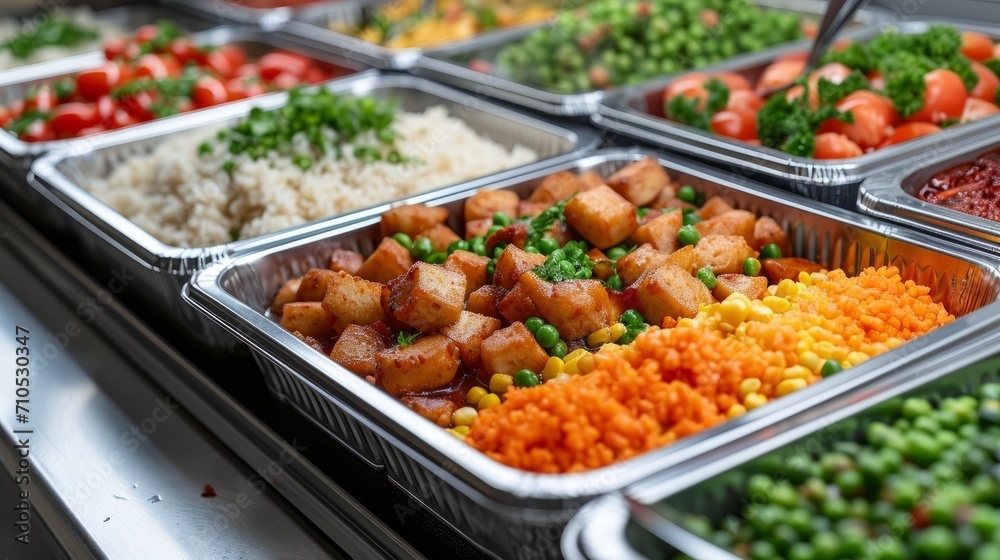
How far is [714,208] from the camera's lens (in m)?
2.32

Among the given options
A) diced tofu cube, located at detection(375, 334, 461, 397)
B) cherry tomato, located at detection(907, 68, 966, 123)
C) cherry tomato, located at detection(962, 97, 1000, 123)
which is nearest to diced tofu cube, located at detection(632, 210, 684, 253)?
diced tofu cube, located at detection(375, 334, 461, 397)

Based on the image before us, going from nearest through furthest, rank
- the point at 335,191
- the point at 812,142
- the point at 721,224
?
the point at 721,224 < the point at 812,142 < the point at 335,191

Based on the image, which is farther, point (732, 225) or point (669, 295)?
point (732, 225)

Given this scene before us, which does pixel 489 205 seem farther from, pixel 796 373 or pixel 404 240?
pixel 796 373

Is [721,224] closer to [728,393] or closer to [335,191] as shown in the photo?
[728,393]

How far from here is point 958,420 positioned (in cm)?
138

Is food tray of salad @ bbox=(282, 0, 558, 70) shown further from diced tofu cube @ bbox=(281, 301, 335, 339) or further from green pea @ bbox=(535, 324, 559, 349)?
green pea @ bbox=(535, 324, 559, 349)

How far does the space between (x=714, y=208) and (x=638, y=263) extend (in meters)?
0.44

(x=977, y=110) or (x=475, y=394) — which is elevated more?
(x=977, y=110)

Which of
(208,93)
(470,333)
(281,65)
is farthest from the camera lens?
(281,65)

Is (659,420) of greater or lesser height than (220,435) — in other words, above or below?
above

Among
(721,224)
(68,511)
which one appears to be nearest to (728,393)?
(721,224)

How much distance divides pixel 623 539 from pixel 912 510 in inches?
16.1

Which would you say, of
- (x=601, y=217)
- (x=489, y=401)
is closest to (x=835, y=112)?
(x=601, y=217)
